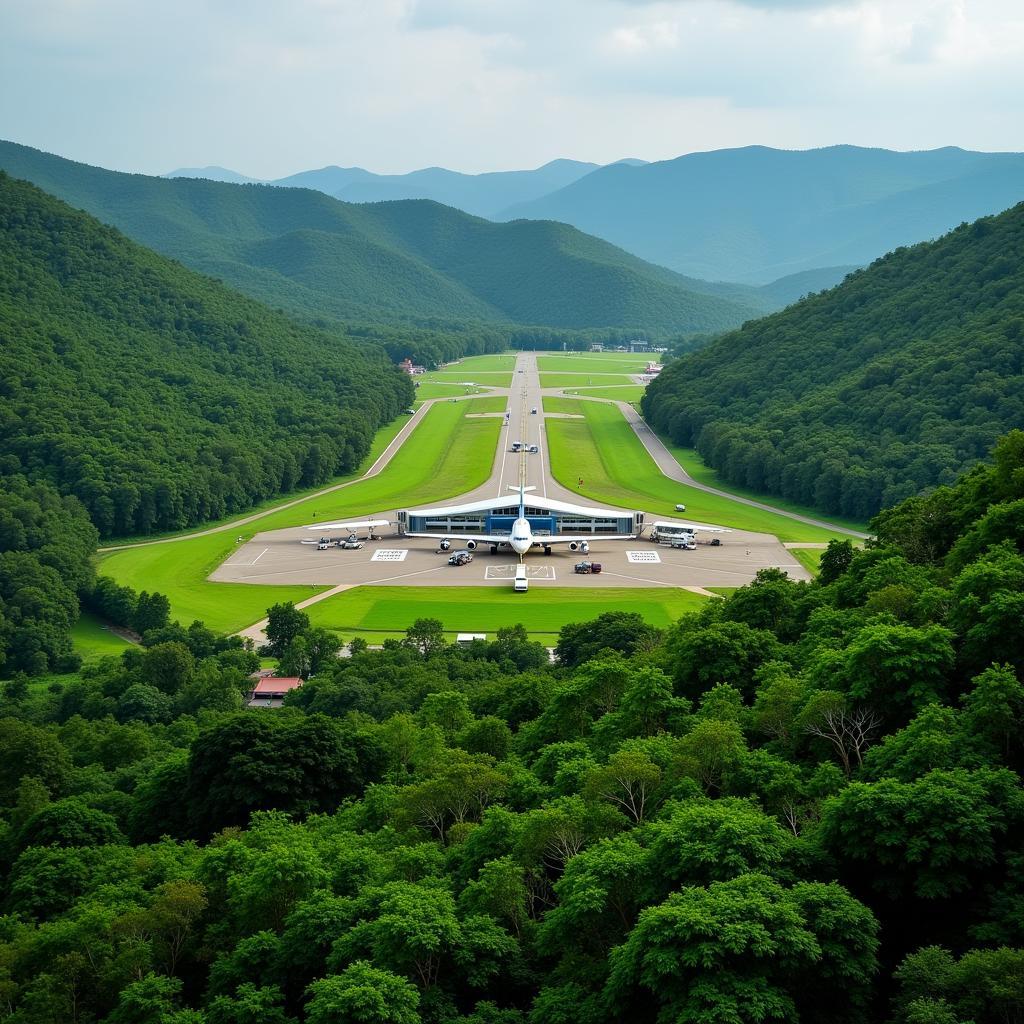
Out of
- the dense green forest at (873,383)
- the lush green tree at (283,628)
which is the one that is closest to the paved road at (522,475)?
the dense green forest at (873,383)

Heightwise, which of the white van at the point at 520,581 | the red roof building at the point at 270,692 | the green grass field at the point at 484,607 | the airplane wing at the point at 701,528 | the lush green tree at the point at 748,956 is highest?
the lush green tree at the point at 748,956

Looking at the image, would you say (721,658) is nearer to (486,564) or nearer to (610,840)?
(610,840)

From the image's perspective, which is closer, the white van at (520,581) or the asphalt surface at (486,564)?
the white van at (520,581)

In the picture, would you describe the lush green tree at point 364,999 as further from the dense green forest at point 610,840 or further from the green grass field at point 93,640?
the green grass field at point 93,640

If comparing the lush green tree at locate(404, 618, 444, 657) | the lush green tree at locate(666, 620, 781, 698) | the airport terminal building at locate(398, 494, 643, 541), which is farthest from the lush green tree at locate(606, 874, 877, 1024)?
the airport terminal building at locate(398, 494, 643, 541)

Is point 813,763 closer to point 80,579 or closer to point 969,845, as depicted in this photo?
point 969,845
